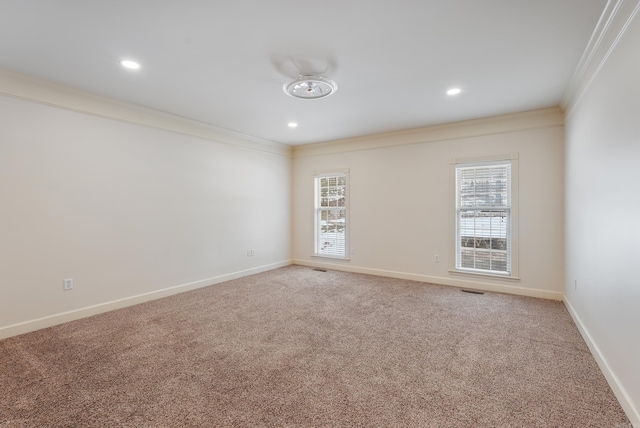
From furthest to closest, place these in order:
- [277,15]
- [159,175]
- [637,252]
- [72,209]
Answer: [159,175] < [72,209] < [277,15] < [637,252]

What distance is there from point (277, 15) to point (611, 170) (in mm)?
2636

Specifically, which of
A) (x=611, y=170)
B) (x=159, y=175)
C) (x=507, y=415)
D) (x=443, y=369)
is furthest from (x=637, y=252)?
(x=159, y=175)

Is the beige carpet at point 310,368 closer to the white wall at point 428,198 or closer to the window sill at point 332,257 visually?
the white wall at point 428,198

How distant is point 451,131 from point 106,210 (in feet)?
16.3

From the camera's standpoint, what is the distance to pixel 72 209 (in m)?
3.37

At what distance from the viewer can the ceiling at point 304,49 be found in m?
2.03

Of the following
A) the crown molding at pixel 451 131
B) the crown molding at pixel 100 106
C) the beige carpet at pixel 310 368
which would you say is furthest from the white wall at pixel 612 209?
the crown molding at pixel 100 106

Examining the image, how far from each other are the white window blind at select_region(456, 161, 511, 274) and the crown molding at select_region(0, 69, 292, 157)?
3907 mm

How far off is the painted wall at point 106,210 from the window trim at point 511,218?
3.54 meters

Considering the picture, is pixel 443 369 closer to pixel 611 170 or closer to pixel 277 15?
pixel 611 170

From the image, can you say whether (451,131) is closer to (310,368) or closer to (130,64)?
(310,368)

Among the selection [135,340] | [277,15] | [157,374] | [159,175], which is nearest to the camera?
[277,15]

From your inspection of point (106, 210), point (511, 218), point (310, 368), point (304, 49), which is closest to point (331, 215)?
point (511, 218)

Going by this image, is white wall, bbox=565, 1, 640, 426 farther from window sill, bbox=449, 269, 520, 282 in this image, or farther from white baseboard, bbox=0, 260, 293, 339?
white baseboard, bbox=0, 260, 293, 339
